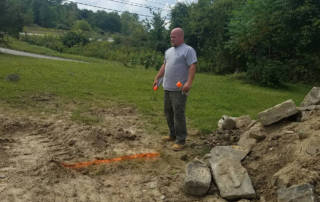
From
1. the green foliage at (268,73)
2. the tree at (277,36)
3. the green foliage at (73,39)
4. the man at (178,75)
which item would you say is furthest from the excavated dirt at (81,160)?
the green foliage at (73,39)

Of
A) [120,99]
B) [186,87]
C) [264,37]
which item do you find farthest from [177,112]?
[264,37]

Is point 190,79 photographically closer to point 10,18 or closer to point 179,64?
point 179,64

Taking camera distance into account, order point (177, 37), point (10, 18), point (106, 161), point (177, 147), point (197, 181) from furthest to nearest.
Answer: point (10, 18) → point (177, 147) → point (177, 37) → point (106, 161) → point (197, 181)

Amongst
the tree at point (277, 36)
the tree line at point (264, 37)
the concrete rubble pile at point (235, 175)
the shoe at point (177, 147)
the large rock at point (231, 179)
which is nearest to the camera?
the concrete rubble pile at point (235, 175)

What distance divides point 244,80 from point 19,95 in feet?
40.0

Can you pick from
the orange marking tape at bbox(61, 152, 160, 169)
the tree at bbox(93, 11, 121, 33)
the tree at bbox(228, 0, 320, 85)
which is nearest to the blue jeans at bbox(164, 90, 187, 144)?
the orange marking tape at bbox(61, 152, 160, 169)

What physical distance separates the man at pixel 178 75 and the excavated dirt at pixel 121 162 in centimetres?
46

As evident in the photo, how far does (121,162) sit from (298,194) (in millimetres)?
2225

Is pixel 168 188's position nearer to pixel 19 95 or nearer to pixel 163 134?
pixel 163 134

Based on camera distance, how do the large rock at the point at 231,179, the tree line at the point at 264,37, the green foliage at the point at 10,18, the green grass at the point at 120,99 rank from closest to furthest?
1. the large rock at the point at 231,179
2. the green grass at the point at 120,99
3. the tree line at the point at 264,37
4. the green foliage at the point at 10,18

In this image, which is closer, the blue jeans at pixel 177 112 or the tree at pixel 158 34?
the blue jeans at pixel 177 112

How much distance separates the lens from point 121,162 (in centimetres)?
395

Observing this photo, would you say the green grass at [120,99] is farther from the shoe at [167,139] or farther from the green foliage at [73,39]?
the green foliage at [73,39]

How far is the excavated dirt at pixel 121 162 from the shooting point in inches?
120
